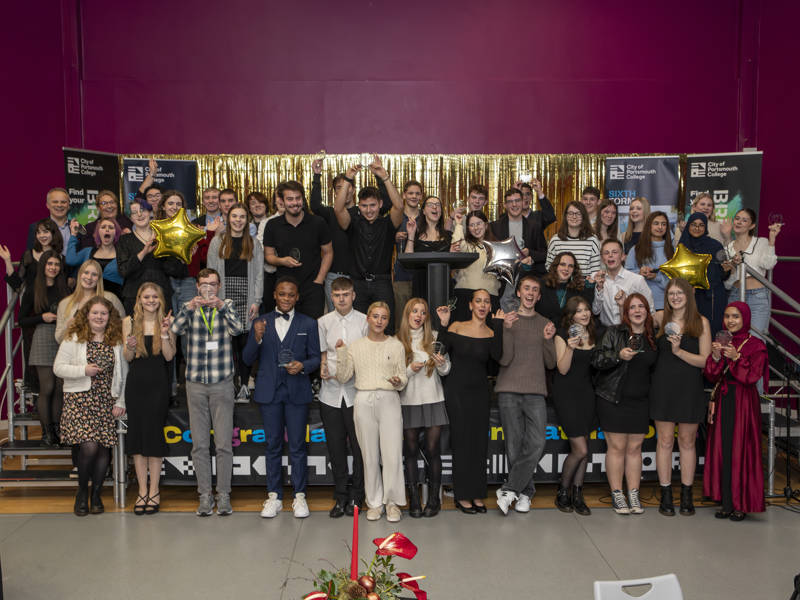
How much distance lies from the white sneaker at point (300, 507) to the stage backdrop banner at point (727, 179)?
248 inches

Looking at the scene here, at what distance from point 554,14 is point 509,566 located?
7552 mm

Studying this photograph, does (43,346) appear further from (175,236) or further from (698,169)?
(698,169)

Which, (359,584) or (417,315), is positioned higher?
(417,315)

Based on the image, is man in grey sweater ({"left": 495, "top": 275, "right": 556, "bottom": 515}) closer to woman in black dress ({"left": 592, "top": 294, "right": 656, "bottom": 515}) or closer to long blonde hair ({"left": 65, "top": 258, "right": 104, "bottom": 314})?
woman in black dress ({"left": 592, "top": 294, "right": 656, "bottom": 515})

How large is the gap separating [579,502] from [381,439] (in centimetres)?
160

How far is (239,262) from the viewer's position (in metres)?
6.18

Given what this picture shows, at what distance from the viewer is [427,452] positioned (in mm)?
5605

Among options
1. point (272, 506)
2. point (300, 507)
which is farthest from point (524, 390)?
point (272, 506)

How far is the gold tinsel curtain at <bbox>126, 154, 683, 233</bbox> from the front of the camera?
9.73 m

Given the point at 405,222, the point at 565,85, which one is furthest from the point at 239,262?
the point at 565,85

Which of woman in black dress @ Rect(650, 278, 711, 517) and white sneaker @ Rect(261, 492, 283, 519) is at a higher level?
woman in black dress @ Rect(650, 278, 711, 517)

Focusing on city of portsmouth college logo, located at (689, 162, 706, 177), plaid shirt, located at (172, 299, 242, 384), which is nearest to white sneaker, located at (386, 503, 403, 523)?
plaid shirt, located at (172, 299, 242, 384)

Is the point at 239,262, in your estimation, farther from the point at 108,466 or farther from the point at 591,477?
the point at 591,477

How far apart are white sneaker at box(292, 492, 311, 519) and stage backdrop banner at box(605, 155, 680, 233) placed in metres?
6.02
